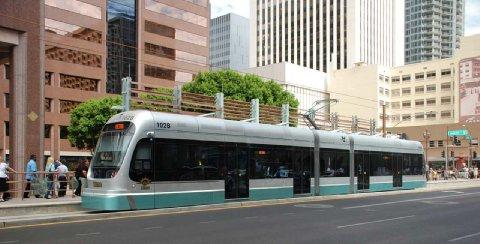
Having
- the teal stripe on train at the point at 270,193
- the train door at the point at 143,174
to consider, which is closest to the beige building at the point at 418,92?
the teal stripe on train at the point at 270,193

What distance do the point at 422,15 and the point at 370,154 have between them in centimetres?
17271

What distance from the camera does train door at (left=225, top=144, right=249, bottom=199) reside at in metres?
20.6

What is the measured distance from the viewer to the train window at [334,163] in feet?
85.9

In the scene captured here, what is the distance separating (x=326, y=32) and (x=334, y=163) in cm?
11395

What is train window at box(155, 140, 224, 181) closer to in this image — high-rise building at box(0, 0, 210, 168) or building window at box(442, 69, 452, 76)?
high-rise building at box(0, 0, 210, 168)

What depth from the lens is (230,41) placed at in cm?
17100

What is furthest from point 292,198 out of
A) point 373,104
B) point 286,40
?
point 286,40

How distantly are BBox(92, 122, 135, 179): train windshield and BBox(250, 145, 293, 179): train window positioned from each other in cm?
581

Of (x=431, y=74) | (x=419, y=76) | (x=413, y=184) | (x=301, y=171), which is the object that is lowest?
(x=413, y=184)

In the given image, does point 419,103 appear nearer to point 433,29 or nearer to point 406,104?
point 406,104

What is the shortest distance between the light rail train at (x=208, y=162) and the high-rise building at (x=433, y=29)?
555ft

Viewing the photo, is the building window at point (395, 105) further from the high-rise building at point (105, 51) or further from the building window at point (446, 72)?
the high-rise building at point (105, 51)

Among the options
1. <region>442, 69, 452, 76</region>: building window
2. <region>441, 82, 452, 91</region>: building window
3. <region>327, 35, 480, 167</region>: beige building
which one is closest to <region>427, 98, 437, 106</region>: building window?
<region>327, 35, 480, 167</region>: beige building

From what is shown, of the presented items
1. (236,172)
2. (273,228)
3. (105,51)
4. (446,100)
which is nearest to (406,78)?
(446,100)
